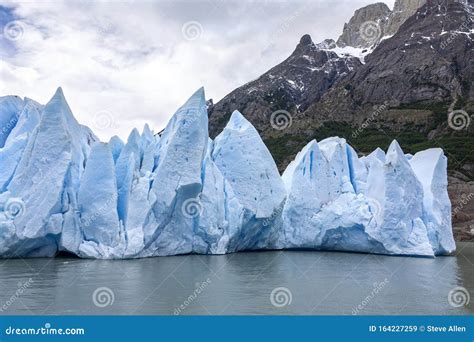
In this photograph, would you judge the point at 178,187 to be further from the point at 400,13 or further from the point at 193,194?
the point at 400,13

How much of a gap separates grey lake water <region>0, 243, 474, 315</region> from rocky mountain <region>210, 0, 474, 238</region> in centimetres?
2438

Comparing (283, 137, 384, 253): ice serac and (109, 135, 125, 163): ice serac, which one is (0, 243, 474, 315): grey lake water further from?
(109, 135, 125, 163): ice serac

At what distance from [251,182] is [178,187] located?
330 centimetres

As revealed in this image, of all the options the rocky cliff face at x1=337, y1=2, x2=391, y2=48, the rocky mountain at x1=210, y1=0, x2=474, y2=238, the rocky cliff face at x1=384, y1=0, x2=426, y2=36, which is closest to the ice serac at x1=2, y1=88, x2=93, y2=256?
the rocky mountain at x1=210, y1=0, x2=474, y2=238

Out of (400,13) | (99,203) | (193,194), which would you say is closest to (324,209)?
(193,194)

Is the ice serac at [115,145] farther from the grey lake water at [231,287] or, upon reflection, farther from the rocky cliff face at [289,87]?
the rocky cliff face at [289,87]

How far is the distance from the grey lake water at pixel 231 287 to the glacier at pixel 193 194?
107 centimetres

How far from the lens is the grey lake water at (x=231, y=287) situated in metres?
9.27

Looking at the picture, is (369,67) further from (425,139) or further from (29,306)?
(29,306)

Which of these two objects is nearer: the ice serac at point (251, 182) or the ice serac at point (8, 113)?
the ice serac at point (8, 113)

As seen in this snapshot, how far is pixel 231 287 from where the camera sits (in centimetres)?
1120

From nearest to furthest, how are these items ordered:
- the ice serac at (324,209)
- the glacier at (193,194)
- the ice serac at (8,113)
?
the glacier at (193,194) < the ice serac at (8,113) < the ice serac at (324,209)

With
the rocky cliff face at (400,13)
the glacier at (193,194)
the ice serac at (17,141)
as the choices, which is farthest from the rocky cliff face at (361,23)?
the ice serac at (17,141)

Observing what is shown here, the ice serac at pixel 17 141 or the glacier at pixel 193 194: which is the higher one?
the ice serac at pixel 17 141
